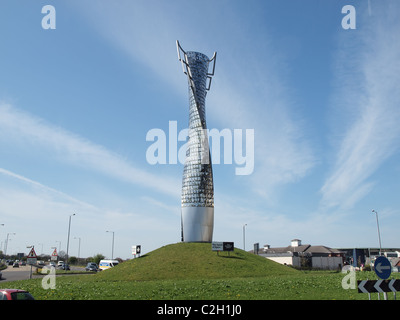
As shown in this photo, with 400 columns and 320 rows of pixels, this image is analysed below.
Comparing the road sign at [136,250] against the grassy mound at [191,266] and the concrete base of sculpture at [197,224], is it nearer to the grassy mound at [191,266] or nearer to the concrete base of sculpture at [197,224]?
the grassy mound at [191,266]

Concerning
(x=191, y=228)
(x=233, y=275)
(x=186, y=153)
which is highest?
(x=186, y=153)

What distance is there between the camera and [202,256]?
50500mm

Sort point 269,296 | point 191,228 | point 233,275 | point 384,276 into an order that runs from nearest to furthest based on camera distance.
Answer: point 384,276 < point 269,296 < point 233,275 < point 191,228

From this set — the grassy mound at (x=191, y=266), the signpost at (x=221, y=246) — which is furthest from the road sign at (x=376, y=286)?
the signpost at (x=221, y=246)

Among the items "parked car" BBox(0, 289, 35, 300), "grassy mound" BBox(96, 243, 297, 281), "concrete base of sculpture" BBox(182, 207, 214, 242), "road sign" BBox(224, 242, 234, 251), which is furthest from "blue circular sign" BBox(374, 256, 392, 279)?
"concrete base of sculpture" BBox(182, 207, 214, 242)

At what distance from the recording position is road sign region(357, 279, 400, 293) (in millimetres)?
12950

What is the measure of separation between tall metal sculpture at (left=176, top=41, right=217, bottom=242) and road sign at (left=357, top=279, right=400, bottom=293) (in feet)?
155

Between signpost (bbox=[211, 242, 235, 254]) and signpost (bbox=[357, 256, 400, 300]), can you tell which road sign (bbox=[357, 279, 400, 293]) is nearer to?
signpost (bbox=[357, 256, 400, 300])

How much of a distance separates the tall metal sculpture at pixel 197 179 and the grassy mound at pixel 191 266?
12.2 ft

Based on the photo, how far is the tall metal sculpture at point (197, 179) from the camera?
59.7 meters

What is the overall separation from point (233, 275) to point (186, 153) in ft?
88.0
